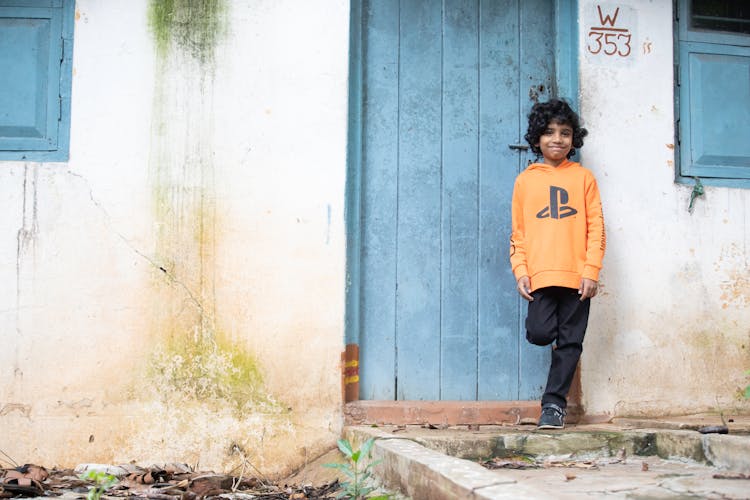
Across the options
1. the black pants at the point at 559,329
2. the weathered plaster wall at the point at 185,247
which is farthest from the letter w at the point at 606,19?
the black pants at the point at 559,329

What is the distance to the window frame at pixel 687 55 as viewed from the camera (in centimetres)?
445

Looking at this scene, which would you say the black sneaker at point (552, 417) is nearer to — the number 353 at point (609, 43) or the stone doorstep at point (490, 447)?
the stone doorstep at point (490, 447)

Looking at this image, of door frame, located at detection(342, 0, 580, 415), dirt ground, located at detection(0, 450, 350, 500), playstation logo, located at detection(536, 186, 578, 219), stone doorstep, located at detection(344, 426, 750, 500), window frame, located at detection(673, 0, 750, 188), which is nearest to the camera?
stone doorstep, located at detection(344, 426, 750, 500)

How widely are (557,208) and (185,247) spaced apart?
185cm

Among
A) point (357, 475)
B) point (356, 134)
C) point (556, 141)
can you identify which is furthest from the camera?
point (356, 134)

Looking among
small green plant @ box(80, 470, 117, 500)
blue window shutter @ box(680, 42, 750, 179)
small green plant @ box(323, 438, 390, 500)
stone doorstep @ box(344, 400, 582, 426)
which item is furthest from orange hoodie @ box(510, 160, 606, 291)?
small green plant @ box(80, 470, 117, 500)

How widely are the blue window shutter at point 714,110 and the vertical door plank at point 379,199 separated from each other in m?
1.61

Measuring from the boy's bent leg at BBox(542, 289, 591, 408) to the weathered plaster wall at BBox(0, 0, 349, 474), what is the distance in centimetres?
107

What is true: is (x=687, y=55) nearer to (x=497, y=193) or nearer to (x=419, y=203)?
(x=497, y=193)

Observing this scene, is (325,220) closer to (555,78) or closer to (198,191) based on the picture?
(198,191)

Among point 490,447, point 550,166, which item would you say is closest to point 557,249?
point 550,166

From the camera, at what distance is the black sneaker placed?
373 cm

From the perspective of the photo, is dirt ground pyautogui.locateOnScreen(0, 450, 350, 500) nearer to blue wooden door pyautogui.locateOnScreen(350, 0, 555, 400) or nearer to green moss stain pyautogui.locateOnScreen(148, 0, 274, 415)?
green moss stain pyautogui.locateOnScreen(148, 0, 274, 415)

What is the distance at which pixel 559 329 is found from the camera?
386 centimetres
